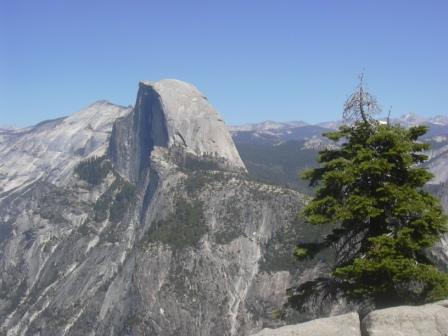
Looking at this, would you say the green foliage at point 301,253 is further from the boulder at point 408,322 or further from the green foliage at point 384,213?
the boulder at point 408,322

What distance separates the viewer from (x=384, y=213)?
26.7 metres

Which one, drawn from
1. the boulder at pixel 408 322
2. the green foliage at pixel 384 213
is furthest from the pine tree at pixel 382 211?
the boulder at pixel 408 322

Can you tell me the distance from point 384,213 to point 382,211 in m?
1.08

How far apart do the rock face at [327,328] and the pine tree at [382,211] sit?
9.86 ft

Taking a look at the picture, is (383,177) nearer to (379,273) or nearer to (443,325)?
(379,273)

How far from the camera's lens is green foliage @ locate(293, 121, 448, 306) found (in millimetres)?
24766

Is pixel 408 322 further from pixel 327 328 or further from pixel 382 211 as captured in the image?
pixel 382 211

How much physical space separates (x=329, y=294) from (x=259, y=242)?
162m

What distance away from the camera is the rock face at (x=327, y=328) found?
21516 mm

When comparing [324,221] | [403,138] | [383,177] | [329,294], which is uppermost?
[403,138]

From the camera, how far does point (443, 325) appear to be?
68.8 ft

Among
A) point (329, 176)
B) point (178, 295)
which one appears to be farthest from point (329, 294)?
point (178, 295)

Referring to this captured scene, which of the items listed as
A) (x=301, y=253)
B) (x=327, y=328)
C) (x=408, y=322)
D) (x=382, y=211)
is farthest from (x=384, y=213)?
(x=327, y=328)

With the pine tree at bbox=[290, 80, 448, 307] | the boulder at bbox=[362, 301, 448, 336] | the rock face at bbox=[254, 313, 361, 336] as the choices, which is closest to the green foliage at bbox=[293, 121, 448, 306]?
the pine tree at bbox=[290, 80, 448, 307]
